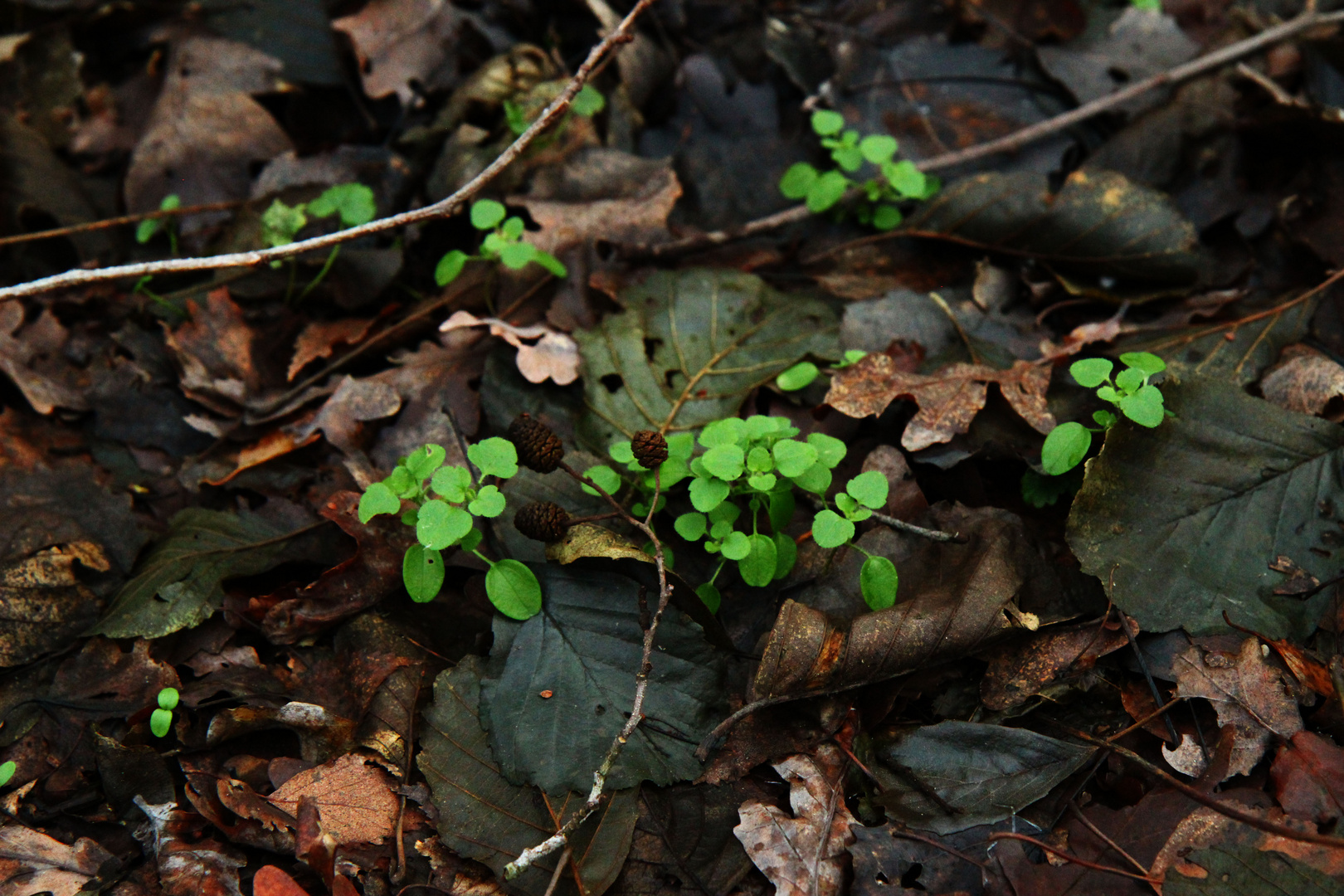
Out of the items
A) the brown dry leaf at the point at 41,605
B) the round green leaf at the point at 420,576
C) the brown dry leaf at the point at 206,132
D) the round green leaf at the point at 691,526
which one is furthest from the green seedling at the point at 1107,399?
the brown dry leaf at the point at 206,132

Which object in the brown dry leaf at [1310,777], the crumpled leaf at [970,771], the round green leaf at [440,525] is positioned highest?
the round green leaf at [440,525]

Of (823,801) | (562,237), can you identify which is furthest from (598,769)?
(562,237)

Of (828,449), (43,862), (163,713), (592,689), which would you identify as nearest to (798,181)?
(828,449)

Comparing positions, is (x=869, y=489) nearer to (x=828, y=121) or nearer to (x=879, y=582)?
(x=879, y=582)

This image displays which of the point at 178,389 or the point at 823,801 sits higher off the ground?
the point at 178,389

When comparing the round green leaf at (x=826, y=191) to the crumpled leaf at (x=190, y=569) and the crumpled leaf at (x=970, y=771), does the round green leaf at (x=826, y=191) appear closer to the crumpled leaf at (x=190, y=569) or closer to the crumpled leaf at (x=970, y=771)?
the crumpled leaf at (x=970, y=771)

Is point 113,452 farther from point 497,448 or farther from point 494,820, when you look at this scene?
point 494,820
